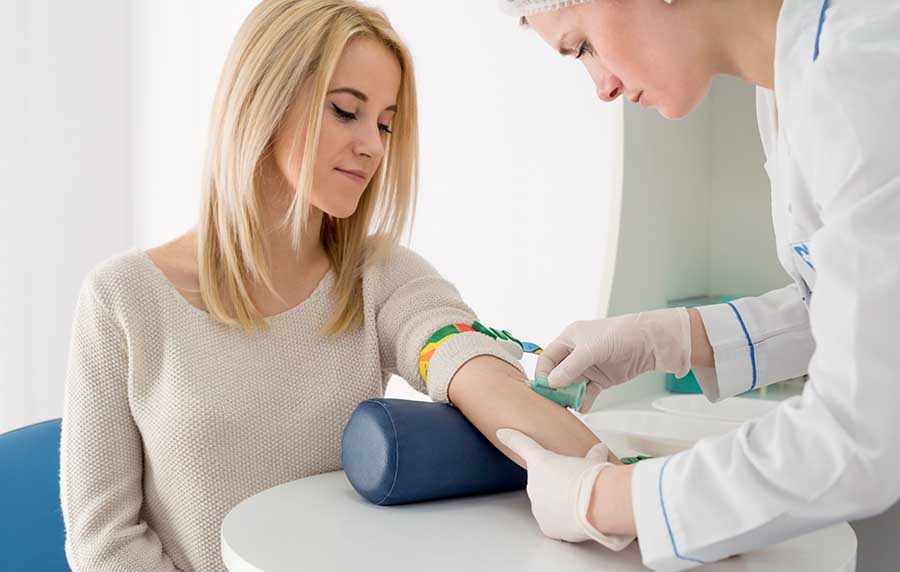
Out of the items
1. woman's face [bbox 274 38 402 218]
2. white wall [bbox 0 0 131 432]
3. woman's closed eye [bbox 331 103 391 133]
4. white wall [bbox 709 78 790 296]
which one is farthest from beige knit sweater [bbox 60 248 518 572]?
white wall [bbox 0 0 131 432]

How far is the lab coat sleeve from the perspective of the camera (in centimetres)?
115

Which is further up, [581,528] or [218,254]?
[218,254]

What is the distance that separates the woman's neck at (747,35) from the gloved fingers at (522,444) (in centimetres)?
47

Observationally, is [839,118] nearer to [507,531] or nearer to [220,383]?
[507,531]

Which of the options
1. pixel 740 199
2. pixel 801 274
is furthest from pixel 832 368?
pixel 740 199

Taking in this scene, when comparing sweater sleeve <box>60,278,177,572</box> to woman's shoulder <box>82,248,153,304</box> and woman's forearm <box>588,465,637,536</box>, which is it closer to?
woman's shoulder <box>82,248,153,304</box>

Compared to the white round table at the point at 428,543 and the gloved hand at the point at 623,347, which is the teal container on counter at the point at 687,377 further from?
the white round table at the point at 428,543

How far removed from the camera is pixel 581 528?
0.81 metres

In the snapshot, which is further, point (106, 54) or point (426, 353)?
point (106, 54)

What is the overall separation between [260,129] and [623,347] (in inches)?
24.7

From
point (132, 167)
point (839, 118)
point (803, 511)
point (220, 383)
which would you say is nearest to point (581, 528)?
point (803, 511)

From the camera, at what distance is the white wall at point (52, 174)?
266 centimetres

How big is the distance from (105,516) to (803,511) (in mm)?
900

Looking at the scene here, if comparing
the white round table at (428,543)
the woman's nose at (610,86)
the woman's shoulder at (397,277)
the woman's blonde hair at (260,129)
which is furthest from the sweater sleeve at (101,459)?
the woman's nose at (610,86)
